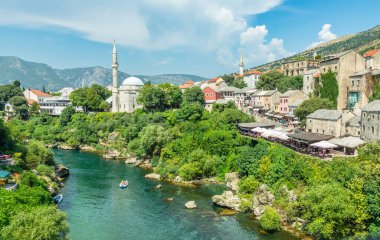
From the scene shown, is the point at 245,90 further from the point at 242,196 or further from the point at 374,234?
the point at 374,234

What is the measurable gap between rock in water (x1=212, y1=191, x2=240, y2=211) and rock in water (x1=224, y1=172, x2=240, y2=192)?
3795mm

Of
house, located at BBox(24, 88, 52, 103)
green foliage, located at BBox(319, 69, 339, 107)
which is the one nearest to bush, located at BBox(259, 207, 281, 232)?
green foliage, located at BBox(319, 69, 339, 107)

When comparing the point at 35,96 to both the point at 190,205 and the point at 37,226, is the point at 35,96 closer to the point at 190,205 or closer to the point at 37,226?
the point at 190,205

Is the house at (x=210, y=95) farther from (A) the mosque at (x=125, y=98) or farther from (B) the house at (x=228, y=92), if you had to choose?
(A) the mosque at (x=125, y=98)

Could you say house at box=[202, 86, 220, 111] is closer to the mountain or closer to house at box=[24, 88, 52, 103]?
the mountain

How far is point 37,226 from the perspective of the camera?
21.4 m

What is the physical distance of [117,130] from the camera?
7262 cm

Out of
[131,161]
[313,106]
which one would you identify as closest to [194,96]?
[131,161]

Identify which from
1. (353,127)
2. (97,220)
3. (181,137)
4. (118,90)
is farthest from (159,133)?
(118,90)

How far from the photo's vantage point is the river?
2864 cm

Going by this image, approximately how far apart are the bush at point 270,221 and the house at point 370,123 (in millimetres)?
14495

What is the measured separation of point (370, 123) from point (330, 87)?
46.3ft

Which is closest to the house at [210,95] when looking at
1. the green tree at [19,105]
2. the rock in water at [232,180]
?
the rock in water at [232,180]

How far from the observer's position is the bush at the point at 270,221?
28672 millimetres
